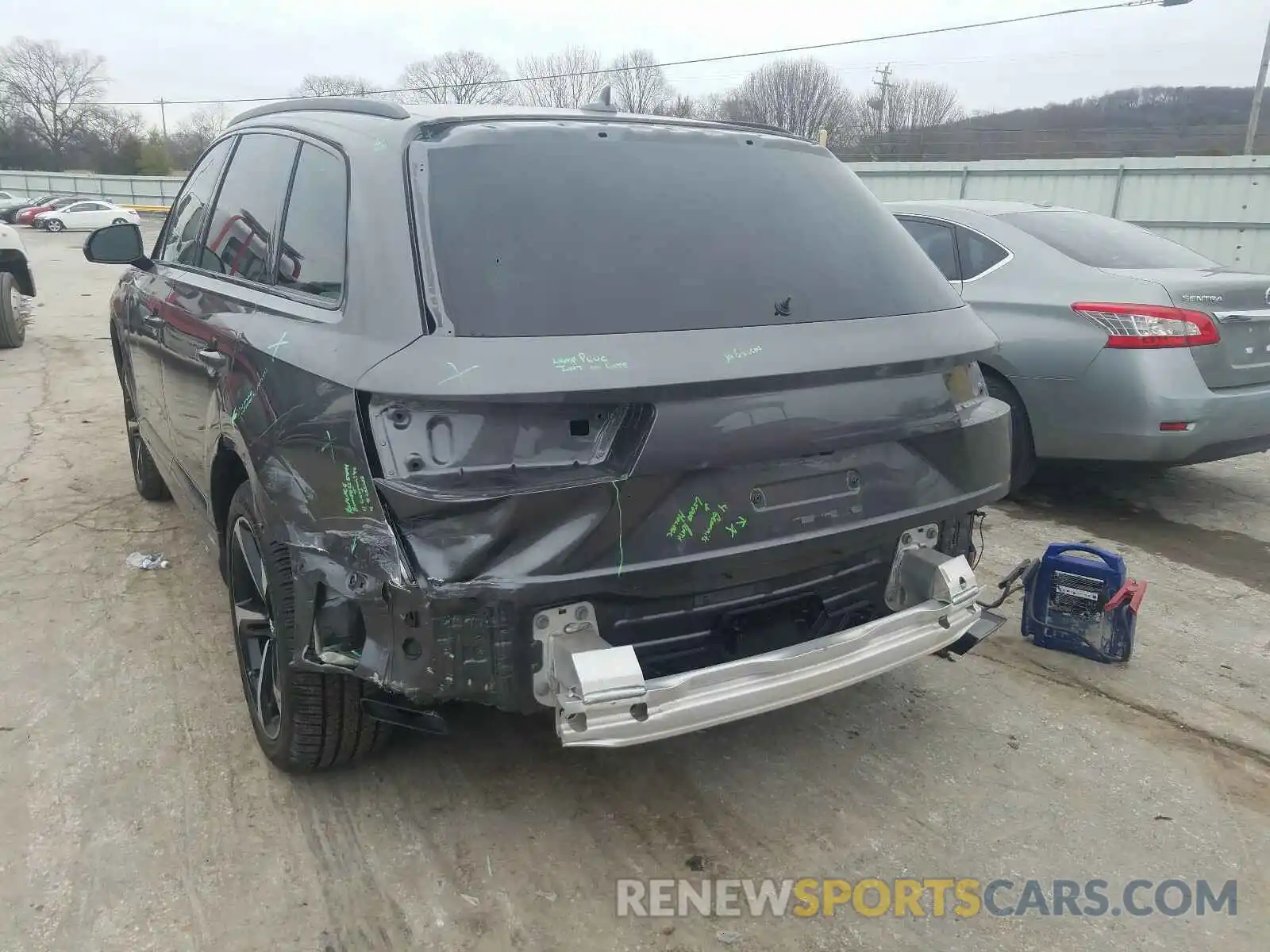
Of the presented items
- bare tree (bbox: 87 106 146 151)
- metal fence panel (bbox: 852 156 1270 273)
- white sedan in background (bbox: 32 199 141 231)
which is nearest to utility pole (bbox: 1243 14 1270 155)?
metal fence panel (bbox: 852 156 1270 273)

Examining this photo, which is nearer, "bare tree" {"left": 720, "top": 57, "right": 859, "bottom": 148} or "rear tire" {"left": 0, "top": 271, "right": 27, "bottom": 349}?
"rear tire" {"left": 0, "top": 271, "right": 27, "bottom": 349}

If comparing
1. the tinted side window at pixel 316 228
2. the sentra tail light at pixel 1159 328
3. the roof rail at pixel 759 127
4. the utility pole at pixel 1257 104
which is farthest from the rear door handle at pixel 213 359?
the utility pole at pixel 1257 104

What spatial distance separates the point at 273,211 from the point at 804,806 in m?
2.40

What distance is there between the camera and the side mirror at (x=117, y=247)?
4.30 meters

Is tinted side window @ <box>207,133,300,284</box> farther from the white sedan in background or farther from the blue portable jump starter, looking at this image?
the white sedan in background

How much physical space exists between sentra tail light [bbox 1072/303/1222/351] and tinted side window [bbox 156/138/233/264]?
4106 mm

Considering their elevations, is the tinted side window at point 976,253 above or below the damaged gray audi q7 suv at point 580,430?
above

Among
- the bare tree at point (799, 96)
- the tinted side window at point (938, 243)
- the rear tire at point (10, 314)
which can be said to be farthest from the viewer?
the bare tree at point (799, 96)

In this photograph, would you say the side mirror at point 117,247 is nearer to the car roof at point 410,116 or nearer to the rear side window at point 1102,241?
the car roof at point 410,116

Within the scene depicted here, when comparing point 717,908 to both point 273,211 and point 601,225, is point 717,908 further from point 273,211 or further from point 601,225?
point 273,211

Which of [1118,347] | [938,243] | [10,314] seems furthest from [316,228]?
[10,314]

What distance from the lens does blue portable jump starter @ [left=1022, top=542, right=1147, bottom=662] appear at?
3.59 metres

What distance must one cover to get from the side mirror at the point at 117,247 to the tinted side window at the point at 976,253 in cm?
423

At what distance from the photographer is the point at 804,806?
9.14 feet
